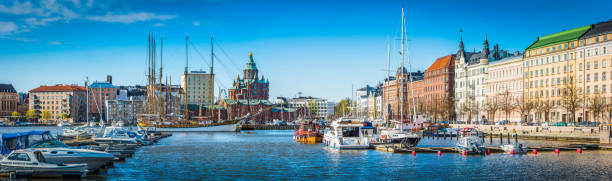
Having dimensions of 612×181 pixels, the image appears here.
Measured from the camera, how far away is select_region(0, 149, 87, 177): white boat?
4362 cm

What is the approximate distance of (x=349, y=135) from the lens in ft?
248

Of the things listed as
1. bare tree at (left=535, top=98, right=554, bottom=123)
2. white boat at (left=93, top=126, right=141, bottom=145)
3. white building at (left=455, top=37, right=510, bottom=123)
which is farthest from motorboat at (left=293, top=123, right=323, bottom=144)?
white building at (left=455, top=37, right=510, bottom=123)

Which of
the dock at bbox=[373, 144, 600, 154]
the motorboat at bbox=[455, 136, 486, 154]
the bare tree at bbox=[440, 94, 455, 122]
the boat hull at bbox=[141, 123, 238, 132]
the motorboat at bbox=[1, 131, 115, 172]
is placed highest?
the bare tree at bbox=[440, 94, 455, 122]

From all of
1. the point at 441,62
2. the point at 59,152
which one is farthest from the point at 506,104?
the point at 59,152

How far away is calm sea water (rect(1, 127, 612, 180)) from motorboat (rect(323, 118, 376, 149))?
2190 millimetres

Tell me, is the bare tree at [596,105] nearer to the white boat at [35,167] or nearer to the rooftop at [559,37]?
the rooftop at [559,37]

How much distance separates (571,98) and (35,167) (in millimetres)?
88844

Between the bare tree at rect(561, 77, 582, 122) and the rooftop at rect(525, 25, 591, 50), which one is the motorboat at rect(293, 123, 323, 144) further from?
the rooftop at rect(525, 25, 591, 50)

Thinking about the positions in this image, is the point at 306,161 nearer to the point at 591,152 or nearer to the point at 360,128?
the point at 360,128

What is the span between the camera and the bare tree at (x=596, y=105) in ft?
336

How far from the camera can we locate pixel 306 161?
61.6 metres

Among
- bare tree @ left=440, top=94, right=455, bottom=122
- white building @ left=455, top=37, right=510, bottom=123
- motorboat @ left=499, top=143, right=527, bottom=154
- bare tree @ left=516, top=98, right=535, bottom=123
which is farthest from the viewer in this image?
bare tree @ left=440, top=94, right=455, bottom=122

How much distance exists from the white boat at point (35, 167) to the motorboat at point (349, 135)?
34959 millimetres

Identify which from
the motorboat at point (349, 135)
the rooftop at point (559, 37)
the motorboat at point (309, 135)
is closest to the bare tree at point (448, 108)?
the rooftop at point (559, 37)
